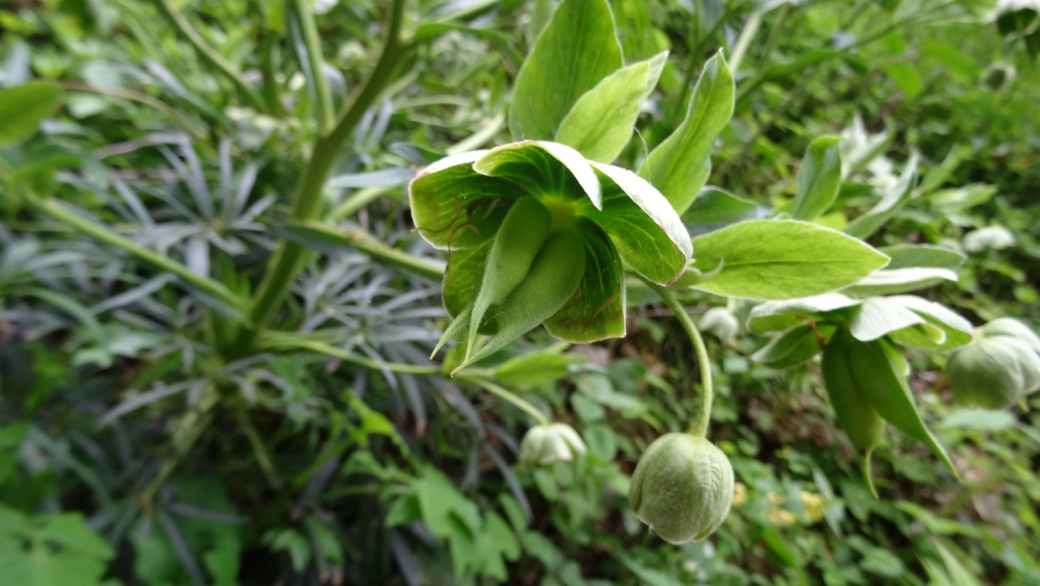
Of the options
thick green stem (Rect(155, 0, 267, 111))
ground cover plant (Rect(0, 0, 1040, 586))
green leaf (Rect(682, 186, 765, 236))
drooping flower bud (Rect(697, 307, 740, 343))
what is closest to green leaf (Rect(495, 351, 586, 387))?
ground cover plant (Rect(0, 0, 1040, 586))

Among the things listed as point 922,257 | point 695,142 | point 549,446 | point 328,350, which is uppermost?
point 695,142

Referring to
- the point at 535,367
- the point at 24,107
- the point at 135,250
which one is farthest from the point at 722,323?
the point at 24,107

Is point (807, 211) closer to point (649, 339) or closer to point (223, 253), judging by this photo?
point (223, 253)

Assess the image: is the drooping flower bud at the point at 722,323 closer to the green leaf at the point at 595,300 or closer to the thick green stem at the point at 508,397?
the thick green stem at the point at 508,397

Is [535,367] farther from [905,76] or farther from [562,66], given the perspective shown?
[905,76]

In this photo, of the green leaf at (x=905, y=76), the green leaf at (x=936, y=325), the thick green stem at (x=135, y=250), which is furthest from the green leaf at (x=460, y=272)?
Answer: the green leaf at (x=905, y=76)

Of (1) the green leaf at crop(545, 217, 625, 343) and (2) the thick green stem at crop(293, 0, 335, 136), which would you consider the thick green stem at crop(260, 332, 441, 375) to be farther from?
(1) the green leaf at crop(545, 217, 625, 343)

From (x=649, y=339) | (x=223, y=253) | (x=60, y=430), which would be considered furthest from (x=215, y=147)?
(x=649, y=339)
